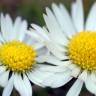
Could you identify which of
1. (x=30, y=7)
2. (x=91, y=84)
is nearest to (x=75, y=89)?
Answer: (x=91, y=84)

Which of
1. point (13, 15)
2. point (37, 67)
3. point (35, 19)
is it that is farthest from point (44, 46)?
point (13, 15)

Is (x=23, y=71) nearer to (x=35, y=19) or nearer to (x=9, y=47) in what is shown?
(x=9, y=47)

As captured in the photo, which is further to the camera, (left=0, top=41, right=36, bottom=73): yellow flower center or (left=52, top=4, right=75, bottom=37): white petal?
(left=52, top=4, right=75, bottom=37): white petal

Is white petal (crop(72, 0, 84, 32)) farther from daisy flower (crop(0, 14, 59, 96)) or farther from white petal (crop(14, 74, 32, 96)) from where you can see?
white petal (crop(14, 74, 32, 96))

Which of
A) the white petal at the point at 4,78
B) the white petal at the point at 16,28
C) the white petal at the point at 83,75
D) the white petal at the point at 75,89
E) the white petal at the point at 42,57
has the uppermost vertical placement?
the white petal at the point at 16,28

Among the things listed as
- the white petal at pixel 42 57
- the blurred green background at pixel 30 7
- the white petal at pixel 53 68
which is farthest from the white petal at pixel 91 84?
the blurred green background at pixel 30 7

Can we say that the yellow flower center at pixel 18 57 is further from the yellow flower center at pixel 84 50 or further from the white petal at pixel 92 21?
the white petal at pixel 92 21

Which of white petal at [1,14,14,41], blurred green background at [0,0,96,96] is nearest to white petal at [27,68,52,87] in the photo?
white petal at [1,14,14,41]
